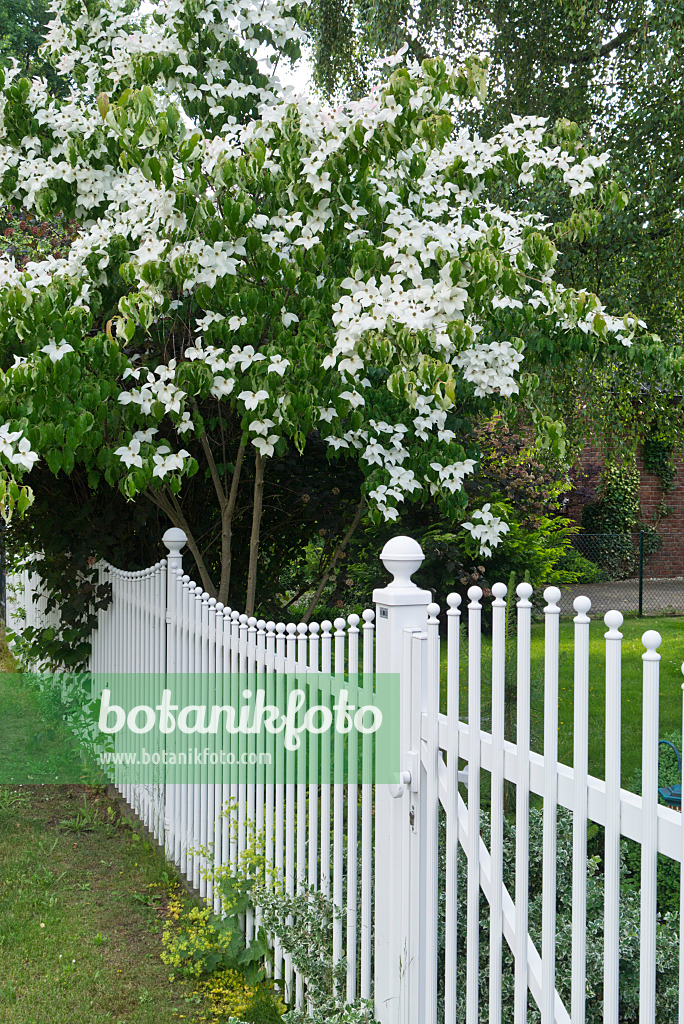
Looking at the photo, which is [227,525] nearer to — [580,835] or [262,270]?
[262,270]

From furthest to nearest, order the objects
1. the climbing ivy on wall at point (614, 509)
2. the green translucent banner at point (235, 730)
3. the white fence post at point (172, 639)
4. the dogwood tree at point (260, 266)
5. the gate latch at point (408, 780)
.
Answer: the climbing ivy on wall at point (614, 509)
the white fence post at point (172, 639)
the dogwood tree at point (260, 266)
the green translucent banner at point (235, 730)
the gate latch at point (408, 780)

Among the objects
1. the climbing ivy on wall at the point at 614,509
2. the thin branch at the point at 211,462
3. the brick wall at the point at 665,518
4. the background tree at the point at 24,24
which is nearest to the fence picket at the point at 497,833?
the thin branch at the point at 211,462

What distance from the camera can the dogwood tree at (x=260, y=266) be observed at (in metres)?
3.79

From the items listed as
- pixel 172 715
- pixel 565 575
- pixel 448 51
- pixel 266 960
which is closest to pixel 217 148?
pixel 172 715

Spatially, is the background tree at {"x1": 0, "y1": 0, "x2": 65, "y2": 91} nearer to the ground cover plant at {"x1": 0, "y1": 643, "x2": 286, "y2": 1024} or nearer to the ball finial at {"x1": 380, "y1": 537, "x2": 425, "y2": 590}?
the ground cover plant at {"x1": 0, "y1": 643, "x2": 286, "y2": 1024}

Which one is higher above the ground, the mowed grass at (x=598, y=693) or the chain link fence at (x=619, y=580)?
the chain link fence at (x=619, y=580)

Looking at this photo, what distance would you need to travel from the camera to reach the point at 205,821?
4.21 metres

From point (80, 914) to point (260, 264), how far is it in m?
3.07

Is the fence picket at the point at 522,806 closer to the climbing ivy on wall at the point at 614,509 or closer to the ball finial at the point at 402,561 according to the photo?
the ball finial at the point at 402,561

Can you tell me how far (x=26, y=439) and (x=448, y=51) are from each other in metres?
5.17

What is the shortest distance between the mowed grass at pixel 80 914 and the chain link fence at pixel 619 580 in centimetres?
771

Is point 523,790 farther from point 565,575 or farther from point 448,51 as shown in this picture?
point 448,51

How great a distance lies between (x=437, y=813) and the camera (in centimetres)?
237

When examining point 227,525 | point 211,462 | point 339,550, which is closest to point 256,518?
point 227,525
